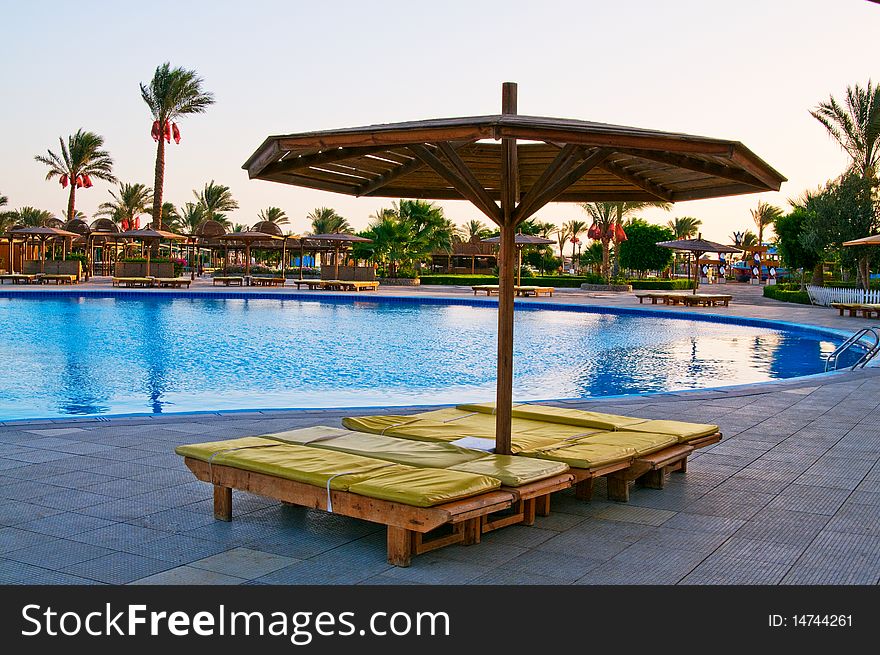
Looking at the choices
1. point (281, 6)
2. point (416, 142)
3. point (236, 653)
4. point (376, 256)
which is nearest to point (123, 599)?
point (236, 653)

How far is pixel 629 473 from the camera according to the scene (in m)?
5.20

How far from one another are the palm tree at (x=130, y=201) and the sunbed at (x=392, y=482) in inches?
2338

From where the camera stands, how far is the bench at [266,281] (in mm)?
37263

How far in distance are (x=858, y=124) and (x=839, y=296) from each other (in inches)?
301

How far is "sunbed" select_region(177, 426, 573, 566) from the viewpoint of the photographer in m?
4.02

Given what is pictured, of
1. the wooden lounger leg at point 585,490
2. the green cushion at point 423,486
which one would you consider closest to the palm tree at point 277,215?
the wooden lounger leg at point 585,490

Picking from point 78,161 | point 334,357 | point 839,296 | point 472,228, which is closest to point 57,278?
point 78,161

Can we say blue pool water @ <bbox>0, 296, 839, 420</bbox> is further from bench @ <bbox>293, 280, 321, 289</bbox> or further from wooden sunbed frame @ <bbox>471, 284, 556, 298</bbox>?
bench @ <bbox>293, 280, 321, 289</bbox>

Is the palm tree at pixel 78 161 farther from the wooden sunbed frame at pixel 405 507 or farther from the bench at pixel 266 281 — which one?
the wooden sunbed frame at pixel 405 507

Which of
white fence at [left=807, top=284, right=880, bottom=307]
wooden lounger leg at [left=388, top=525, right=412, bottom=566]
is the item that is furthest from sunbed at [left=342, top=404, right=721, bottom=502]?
white fence at [left=807, top=284, right=880, bottom=307]

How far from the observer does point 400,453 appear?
16.5 feet

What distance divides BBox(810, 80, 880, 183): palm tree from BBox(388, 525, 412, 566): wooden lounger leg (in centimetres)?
3128

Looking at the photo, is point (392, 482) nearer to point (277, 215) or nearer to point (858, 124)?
point (858, 124)

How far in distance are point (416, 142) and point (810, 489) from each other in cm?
341
